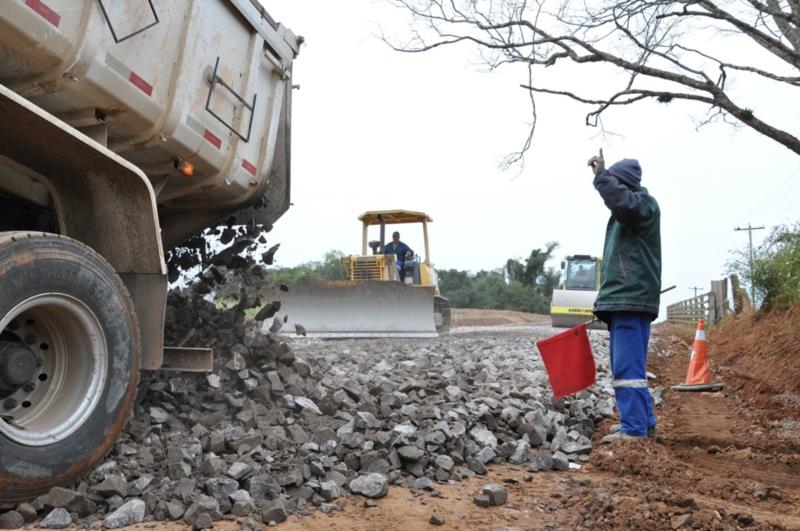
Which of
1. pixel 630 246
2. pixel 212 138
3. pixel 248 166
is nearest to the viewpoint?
pixel 212 138

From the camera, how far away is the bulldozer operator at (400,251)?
15773 millimetres

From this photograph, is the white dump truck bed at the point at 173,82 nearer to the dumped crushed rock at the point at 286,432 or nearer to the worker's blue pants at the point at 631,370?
the dumped crushed rock at the point at 286,432

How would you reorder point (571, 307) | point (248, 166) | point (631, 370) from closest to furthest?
point (631, 370)
point (248, 166)
point (571, 307)

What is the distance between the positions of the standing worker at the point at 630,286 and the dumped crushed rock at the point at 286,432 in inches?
17.2

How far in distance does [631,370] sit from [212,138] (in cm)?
308

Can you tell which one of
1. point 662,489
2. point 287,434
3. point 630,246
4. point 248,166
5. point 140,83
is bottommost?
point 662,489

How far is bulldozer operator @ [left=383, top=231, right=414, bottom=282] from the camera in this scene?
15.8 metres

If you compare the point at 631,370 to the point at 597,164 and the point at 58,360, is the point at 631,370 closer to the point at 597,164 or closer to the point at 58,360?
the point at 597,164

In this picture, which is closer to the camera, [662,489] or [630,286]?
[662,489]

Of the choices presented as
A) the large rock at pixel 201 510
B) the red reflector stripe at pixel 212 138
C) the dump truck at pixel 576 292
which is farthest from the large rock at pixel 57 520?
the dump truck at pixel 576 292

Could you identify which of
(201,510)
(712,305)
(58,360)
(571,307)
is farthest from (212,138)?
(571,307)

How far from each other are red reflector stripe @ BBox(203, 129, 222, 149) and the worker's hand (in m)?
2.48

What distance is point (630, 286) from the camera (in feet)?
14.6

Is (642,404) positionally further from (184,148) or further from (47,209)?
(47,209)
